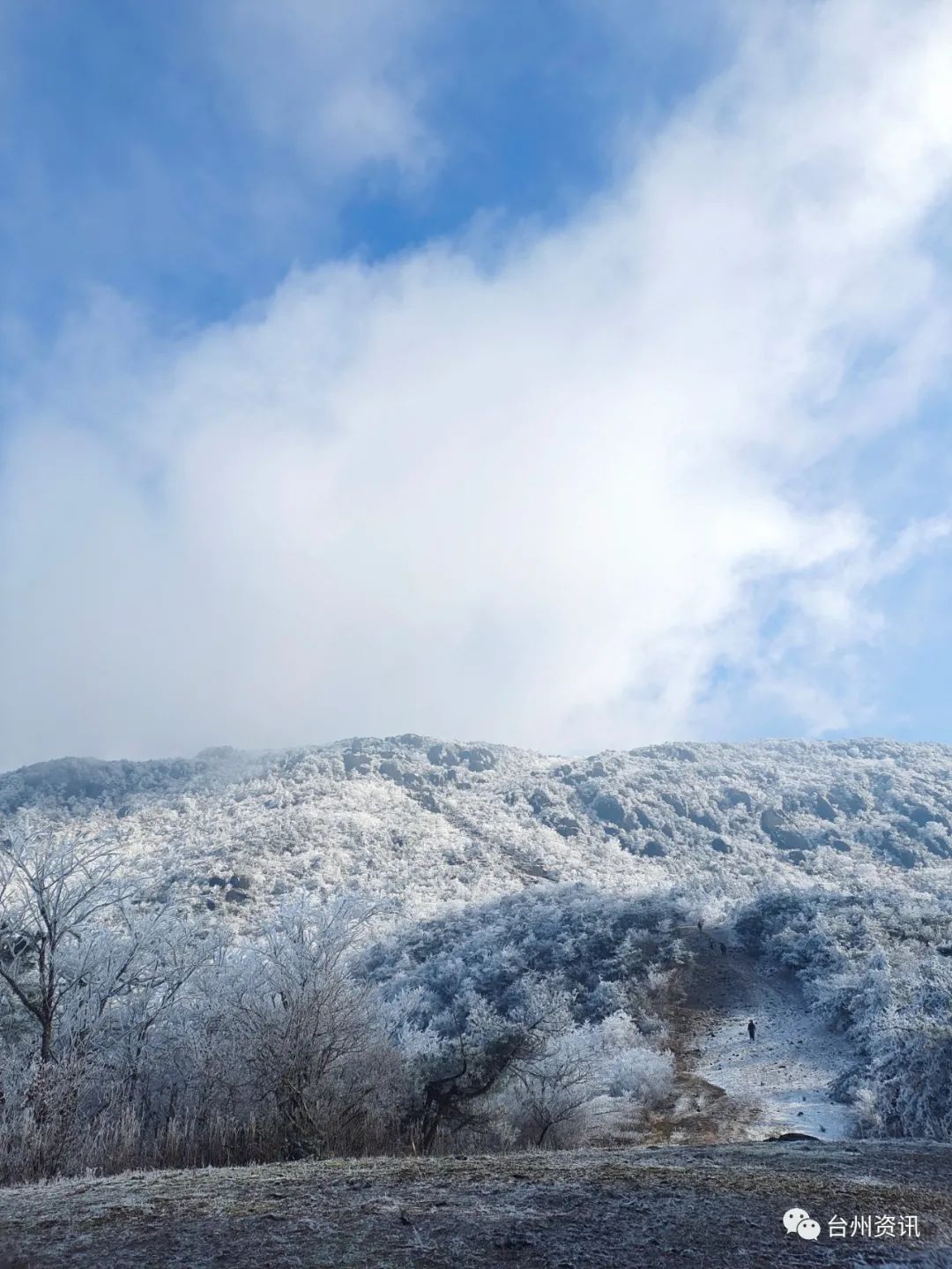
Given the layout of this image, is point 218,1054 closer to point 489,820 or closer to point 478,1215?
point 478,1215

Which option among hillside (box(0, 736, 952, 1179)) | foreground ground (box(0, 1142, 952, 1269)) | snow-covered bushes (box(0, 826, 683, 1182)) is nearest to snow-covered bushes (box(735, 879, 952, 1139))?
hillside (box(0, 736, 952, 1179))

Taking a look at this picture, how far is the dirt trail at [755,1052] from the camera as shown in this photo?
31391 mm

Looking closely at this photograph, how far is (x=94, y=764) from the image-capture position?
566 feet

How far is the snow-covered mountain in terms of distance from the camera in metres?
99.2

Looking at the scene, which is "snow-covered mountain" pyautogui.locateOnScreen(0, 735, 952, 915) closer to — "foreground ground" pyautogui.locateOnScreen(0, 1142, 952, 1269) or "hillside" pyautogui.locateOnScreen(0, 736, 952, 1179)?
"hillside" pyautogui.locateOnScreen(0, 736, 952, 1179)

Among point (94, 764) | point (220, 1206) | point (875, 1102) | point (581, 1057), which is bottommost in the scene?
point (875, 1102)

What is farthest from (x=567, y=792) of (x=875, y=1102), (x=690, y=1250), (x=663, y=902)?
(x=690, y=1250)

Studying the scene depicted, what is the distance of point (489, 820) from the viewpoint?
472ft

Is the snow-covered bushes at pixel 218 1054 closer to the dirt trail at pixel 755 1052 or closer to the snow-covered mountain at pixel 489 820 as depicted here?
the dirt trail at pixel 755 1052

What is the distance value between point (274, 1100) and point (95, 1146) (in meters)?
5.16

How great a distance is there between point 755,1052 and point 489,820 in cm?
10193

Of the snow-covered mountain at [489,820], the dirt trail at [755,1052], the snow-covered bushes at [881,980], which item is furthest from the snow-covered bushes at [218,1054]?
the snow-covered mountain at [489,820]

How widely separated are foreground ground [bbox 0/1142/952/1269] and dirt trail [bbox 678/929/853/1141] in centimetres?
1789

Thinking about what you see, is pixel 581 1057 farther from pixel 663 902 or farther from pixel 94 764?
pixel 94 764
